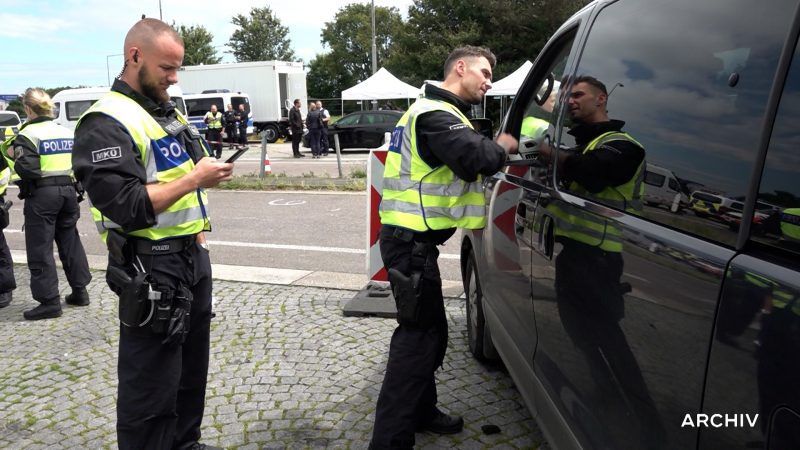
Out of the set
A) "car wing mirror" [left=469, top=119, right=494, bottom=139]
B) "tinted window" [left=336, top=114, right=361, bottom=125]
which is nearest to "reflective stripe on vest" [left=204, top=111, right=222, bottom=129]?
"tinted window" [left=336, top=114, right=361, bottom=125]

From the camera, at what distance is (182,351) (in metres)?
2.80

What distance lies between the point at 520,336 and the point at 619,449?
1.00 m

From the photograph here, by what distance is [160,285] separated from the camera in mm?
2457

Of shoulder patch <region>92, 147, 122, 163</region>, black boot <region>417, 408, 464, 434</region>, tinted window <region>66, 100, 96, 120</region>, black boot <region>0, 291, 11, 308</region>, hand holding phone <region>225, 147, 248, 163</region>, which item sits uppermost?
shoulder patch <region>92, 147, 122, 163</region>

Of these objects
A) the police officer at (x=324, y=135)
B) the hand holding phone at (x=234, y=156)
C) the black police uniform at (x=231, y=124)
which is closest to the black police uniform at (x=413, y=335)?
the hand holding phone at (x=234, y=156)

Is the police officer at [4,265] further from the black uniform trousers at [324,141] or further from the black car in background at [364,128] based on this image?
the black car in background at [364,128]

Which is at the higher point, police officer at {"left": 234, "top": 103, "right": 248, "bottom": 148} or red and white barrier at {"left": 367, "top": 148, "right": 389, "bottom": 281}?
red and white barrier at {"left": 367, "top": 148, "right": 389, "bottom": 281}

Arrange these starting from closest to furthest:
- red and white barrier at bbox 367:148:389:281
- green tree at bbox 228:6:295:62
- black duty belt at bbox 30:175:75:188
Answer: red and white barrier at bbox 367:148:389:281 < black duty belt at bbox 30:175:75:188 < green tree at bbox 228:6:295:62

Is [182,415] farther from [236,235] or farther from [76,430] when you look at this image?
[236,235]

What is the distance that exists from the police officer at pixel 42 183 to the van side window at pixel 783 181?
5041 millimetres

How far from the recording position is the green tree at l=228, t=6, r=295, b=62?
70375 millimetres

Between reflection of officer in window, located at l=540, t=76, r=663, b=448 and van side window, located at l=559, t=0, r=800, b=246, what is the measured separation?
2.4 inches

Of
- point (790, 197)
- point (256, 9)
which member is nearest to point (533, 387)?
point (790, 197)

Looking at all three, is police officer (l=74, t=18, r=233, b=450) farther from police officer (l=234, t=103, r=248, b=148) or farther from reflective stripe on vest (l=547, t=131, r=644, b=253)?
police officer (l=234, t=103, r=248, b=148)
